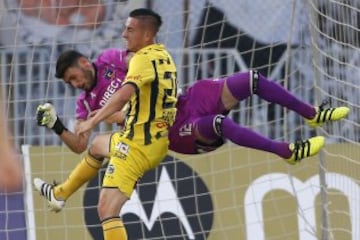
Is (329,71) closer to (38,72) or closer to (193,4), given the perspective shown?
(193,4)

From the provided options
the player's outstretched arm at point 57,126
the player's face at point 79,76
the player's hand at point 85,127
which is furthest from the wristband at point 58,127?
the player's hand at point 85,127

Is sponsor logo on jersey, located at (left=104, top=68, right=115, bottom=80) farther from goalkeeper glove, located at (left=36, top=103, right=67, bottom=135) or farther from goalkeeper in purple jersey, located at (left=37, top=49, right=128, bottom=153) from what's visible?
goalkeeper glove, located at (left=36, top=103, right=67, bottom=135)

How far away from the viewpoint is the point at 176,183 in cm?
991

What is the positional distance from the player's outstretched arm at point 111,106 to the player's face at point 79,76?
2.33 feet

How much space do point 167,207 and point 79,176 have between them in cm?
129

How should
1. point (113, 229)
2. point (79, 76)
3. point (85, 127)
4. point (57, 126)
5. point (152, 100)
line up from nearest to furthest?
point (85, 127) < point (113, 229) < point (152, 100) < point (57, 126) < point (79, 76)

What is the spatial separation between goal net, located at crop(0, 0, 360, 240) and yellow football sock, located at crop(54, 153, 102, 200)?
1047 mm

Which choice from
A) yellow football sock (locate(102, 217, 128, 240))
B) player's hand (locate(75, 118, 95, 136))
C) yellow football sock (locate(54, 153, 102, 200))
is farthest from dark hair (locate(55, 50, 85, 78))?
yellow football sock (locate(102, 217, 128, 240))

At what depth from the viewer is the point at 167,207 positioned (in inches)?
390

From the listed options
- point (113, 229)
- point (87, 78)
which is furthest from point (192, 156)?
point (113, 229)

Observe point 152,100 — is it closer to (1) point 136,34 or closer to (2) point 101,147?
(1) point 136,34

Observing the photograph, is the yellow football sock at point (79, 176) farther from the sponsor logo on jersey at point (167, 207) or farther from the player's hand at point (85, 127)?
the sponsor logo on jersey at point (167, 207)

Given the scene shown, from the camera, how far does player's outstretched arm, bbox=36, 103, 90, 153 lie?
8.27 metres

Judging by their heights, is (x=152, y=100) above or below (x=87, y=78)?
below
